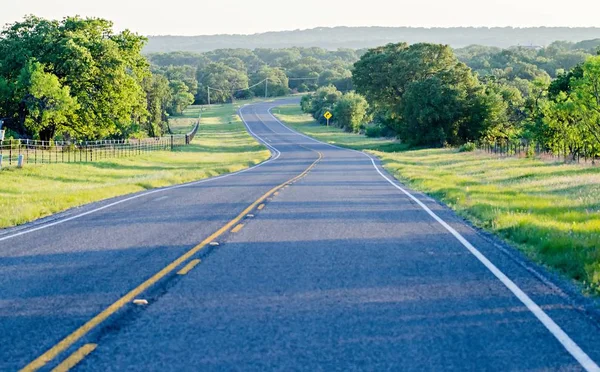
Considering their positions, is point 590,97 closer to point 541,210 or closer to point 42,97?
point 541,210

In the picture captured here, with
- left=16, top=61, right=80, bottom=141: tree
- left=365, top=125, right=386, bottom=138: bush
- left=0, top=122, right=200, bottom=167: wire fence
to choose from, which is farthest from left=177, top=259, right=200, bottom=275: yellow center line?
left=365, top=125, right=386, bottom=138: bush

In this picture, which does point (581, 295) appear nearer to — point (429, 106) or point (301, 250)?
point (301, 250)

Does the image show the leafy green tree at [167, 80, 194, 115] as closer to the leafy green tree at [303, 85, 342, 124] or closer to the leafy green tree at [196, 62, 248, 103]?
the leafy green tree at [303, 85, 342, 124]

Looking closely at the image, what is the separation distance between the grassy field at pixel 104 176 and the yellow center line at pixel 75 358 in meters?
9.16

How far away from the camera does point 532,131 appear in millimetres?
49625

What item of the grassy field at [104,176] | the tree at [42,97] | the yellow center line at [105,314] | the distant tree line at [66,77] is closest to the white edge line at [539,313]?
the yellow center line at [105,314]

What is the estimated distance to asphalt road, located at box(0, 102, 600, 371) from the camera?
5.70m

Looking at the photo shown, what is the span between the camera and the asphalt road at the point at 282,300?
5.70 meters

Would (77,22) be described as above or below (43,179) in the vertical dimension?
above

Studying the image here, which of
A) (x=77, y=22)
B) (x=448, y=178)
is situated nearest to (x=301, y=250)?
(x=448, y=178)

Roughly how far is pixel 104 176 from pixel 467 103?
124ft

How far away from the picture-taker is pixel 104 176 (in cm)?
3909

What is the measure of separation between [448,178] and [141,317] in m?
22.0

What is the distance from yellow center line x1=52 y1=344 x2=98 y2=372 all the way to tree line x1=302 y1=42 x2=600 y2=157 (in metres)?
30.6
